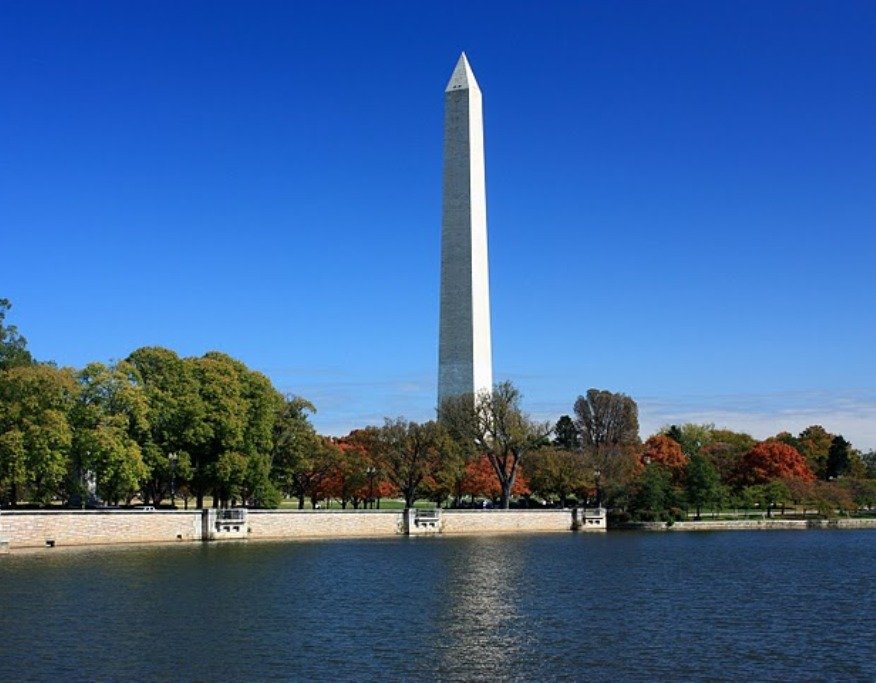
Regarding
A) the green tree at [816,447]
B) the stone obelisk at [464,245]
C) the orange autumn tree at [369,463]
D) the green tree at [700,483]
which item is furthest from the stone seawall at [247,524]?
the green tree at [816,447]

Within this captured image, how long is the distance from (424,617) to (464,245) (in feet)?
198

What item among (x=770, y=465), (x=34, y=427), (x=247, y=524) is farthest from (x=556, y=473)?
(x=34, y=427)

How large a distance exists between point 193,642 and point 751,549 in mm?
47841

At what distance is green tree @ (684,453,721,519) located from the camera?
99375mm

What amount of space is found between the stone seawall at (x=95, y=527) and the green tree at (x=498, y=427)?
29866 millimetres

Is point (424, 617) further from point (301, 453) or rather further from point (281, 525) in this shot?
point (301, 453)

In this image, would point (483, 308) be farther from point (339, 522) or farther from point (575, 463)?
point (339, 522)

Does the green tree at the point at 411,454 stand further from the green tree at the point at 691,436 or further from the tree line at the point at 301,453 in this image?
the green tree at the point at 691,436

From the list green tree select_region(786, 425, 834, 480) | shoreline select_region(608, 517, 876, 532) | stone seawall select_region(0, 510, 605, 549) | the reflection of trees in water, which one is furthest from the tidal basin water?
green tree select_region(786, 425, 834, 480)

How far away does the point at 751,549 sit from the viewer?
6819cm

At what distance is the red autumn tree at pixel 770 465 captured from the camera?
111312 mm

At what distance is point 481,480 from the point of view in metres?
95.3

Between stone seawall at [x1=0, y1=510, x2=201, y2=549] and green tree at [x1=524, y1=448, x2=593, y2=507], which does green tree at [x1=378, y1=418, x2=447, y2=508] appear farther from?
stone seawall at [x1=0, y1=510, x2=201, y2=549]

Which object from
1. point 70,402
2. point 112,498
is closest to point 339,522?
point 112,498
